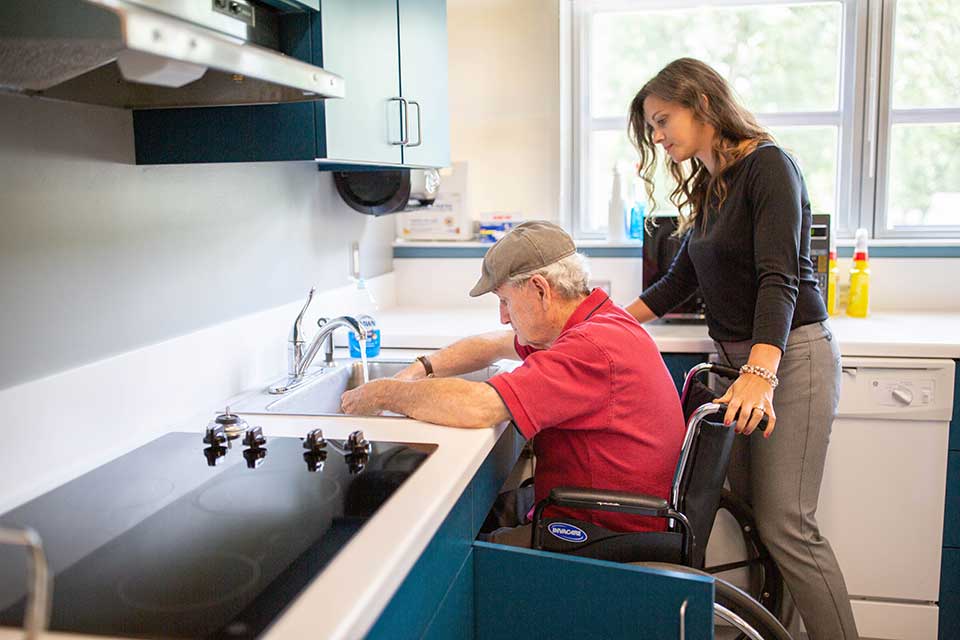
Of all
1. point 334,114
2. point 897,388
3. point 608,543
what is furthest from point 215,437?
point 897,388

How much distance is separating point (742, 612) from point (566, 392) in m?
0.54

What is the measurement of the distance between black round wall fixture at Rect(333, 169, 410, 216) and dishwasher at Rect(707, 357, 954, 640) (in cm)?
134

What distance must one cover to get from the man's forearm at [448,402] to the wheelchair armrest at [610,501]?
18 centimetres

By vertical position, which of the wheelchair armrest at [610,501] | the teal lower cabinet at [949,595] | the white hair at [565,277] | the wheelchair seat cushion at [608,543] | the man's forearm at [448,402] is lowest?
the teal lower cabinet at [949,595]

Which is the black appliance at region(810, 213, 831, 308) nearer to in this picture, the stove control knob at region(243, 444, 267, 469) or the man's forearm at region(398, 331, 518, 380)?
the man's forearm at region(398, 331, 518, 380)

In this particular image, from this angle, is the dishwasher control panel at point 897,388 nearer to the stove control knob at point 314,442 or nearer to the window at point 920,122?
the window at point 920,122

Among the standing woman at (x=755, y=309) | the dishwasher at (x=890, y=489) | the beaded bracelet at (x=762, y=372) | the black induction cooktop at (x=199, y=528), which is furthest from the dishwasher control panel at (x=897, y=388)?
the black induction cooktop at (x=199, y=528)

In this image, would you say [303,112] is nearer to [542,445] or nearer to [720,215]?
[542,445]

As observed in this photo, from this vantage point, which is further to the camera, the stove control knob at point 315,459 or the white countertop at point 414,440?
the stove control knob at point 315,459

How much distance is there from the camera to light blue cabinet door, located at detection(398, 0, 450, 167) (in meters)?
2.30

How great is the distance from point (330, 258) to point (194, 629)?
6.04 feet

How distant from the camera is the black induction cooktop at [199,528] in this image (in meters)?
1.04

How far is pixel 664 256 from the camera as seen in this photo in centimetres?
288

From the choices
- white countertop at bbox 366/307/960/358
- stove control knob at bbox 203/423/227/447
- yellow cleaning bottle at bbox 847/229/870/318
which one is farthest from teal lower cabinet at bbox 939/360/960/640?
stove control knob at bbox 203/423/227/447
